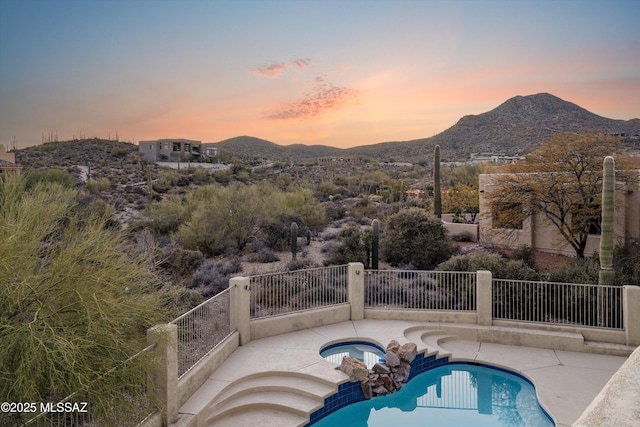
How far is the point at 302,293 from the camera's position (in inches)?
535

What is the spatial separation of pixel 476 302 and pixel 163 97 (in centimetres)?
2200

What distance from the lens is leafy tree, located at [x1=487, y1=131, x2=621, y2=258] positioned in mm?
21062

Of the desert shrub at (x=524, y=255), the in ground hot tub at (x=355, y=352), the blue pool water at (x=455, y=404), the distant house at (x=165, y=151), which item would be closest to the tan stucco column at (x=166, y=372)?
the blue pool water at (x=455, y=404)

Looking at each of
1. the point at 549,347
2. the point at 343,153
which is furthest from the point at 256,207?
the point at 343,153

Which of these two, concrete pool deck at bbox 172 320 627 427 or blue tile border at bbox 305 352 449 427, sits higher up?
concrete pool deck at bbox 172 320 627 427

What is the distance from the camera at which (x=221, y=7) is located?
21.7 metres

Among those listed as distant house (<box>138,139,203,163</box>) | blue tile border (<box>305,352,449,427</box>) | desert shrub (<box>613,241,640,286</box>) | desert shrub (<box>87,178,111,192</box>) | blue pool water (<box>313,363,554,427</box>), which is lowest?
blue pool water (<box>313,363,554,427</box>)

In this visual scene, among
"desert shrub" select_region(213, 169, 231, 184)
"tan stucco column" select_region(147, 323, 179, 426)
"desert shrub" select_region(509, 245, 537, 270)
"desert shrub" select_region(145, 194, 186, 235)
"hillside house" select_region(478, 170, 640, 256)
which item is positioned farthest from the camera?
"desert shrub" select_region(213, 169, 231, 184)

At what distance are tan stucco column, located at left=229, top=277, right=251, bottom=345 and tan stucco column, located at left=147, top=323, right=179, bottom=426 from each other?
138 inches

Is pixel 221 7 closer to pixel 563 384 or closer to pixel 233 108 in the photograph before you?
pixel 233 108

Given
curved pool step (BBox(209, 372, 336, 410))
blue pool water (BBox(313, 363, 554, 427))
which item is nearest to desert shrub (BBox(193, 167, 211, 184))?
curved pool step (BBox(209, 372, 336, 410))

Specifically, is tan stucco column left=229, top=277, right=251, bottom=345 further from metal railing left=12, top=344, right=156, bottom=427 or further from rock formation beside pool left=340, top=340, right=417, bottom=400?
metal railing left=12, top=344, right=156, bottom=427

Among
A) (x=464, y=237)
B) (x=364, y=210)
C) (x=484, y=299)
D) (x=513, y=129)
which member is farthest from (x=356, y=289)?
(x=513, y=129)

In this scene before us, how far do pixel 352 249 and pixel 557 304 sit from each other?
10.2 meters
